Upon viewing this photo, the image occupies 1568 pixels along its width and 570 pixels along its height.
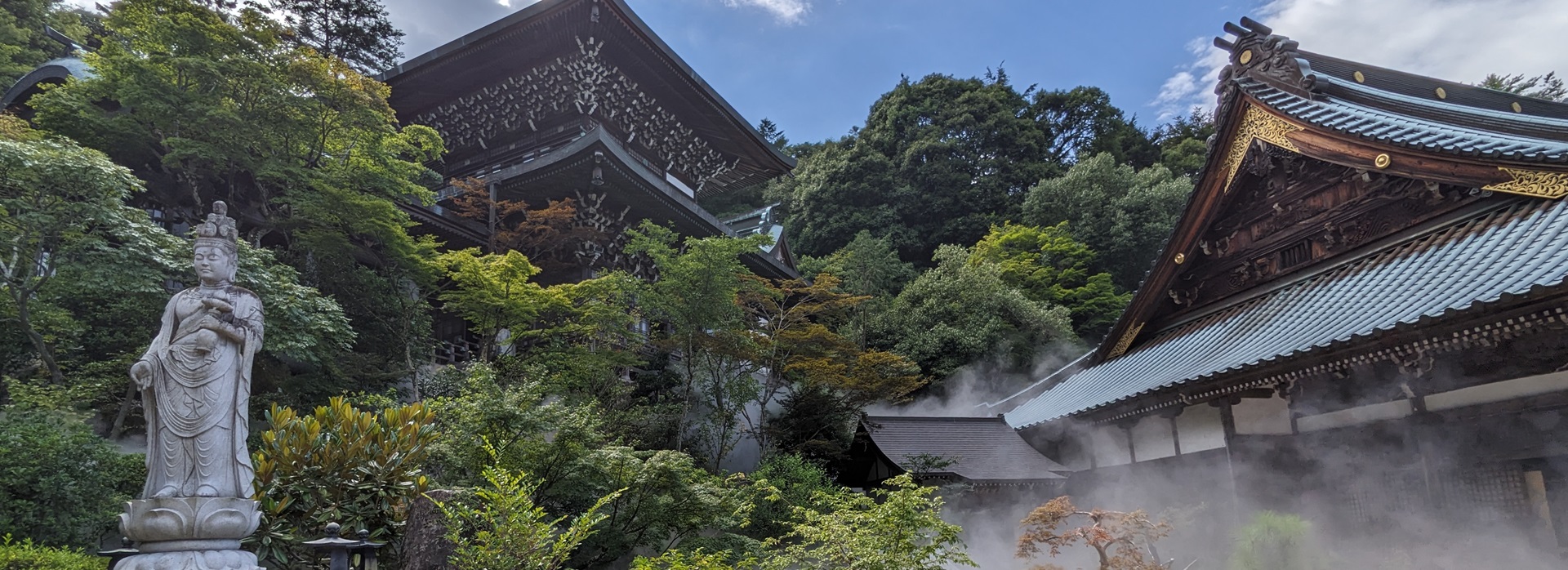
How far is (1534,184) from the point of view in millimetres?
6414

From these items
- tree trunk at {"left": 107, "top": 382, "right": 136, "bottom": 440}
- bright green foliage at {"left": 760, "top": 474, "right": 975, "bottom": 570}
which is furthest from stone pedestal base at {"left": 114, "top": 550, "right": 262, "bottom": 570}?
tree trunk at {"left": 107, "top": 382, "right": 136, "bottom": 440}

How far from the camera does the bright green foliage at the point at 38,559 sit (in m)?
5.27

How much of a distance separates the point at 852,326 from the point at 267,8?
14.6m

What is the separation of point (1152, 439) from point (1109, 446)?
3.22ft

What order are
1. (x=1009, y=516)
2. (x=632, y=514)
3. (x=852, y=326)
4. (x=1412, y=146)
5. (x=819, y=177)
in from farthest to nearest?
(x=819, y=177) < (x=852, y=326) < (x=1009, y=516) < (x=632, y=514) < (x=1412, y=146)

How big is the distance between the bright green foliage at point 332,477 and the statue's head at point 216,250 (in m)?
2.34

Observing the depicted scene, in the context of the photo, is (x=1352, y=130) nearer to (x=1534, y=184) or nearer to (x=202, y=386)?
(x=1534, y=184)

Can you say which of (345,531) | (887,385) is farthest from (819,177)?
(345,531)

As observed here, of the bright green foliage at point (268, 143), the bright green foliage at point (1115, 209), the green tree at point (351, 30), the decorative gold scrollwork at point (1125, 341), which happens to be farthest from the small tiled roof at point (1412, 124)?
the green tree at point (351, 30)

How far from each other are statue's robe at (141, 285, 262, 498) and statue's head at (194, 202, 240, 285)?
0.34ft

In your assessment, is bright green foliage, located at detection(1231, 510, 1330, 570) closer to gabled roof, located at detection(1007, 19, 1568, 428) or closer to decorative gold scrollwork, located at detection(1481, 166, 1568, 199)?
gabled roof, located at detection(1007, 19, 1568, 428)

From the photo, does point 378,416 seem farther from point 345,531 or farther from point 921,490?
point 921,490

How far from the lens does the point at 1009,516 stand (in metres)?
11.4

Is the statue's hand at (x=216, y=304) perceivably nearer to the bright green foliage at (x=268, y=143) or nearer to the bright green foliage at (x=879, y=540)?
the bright green foliage at (x=879, y=540)
